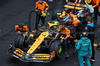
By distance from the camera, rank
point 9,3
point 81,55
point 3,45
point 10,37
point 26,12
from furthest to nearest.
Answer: point 9,3, point 26,12, point 10,37, point 3,45, point 81,55

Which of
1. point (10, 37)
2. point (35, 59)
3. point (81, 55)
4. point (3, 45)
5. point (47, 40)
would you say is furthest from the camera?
point (10, 37)

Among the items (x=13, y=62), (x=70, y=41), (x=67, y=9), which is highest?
(x=67, y=9)

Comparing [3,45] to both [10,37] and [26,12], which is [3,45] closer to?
[10,37]

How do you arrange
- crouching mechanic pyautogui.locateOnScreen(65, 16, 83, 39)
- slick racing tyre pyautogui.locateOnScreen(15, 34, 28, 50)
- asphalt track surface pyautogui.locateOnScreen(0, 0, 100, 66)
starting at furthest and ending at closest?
crouching mechanic pyautogui.locateOnScreen(65, 16, 83, 39) < slick racing tyre pyautogui.locateOnScreen(15, 34, 28, 50) < asphalt track surface pyautogui.locateOnScreen(0, 0, 100, 66)

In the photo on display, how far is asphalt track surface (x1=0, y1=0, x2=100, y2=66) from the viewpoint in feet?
33.2

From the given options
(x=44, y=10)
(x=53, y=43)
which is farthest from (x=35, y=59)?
(x=44, y=10)

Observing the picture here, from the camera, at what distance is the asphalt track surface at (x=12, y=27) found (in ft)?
33.2

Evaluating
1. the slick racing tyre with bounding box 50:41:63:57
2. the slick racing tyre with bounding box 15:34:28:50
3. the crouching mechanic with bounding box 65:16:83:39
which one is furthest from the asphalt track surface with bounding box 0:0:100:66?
the crouching mechanic with bounding box 65:16:83:39

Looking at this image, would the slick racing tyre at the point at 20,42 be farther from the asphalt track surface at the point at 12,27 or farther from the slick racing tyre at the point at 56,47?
the slick racing tyre at the point at 56,47

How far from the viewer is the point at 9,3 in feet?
61.1

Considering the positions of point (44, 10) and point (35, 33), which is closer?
point (35, 33)

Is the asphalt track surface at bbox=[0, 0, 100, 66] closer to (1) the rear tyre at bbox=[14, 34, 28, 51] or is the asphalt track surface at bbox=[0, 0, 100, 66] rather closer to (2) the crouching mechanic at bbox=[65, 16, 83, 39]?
(1) the rear tyre at bbox=[14, 34, 28, 51]

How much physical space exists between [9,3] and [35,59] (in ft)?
33.3

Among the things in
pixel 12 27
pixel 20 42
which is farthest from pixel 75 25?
pixel 12 27
